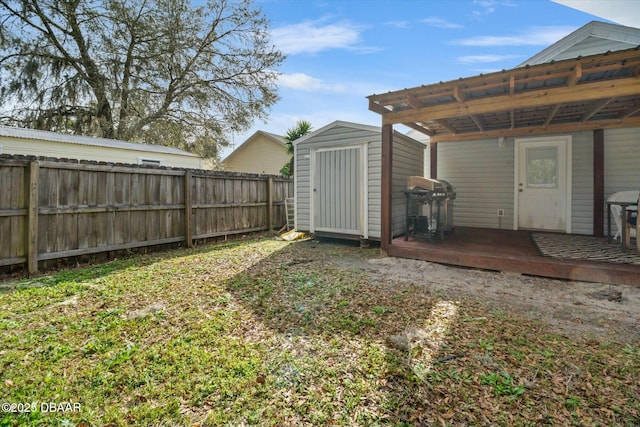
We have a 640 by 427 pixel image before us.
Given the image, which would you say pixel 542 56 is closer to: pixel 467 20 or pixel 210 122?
pixel 467 20

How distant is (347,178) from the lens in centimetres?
632

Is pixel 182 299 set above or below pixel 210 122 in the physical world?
below

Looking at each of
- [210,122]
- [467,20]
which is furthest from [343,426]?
[210,122]

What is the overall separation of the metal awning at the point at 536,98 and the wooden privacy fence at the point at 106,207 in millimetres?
4073

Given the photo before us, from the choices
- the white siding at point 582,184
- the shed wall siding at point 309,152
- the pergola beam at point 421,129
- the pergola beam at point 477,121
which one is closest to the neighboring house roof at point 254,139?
the shed wall siding at point 309,152

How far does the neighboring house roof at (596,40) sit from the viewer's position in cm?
580

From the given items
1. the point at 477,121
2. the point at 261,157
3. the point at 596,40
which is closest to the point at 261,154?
the point at 261,157

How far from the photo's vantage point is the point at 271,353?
2.29m

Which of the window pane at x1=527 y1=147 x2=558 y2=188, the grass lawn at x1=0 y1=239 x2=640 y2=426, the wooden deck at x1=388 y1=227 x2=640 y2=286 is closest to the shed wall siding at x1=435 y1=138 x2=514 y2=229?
the window pane at x1=527 y1=147 x2=558 y2=188

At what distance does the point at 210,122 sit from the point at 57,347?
1347 centimetres

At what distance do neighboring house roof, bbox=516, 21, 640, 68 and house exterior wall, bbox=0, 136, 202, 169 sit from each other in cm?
1092

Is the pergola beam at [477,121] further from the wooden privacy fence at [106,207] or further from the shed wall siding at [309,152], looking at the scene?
the wooden privacy fence at [106,207]

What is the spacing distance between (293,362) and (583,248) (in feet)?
16.6

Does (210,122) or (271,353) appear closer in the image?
(271,353)
